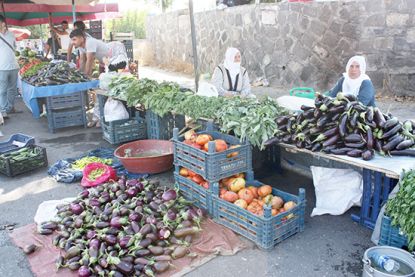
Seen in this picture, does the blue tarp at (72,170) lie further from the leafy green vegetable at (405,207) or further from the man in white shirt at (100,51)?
the leafy green vegetable at (405,207)

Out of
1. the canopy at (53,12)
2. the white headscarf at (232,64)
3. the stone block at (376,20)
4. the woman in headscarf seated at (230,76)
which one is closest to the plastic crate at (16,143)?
the woman in headscarf seated at (230,76)

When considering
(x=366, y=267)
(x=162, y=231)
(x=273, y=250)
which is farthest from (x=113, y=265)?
(x=366, y=267)

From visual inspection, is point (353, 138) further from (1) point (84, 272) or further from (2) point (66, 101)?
(2) point (66, 101)

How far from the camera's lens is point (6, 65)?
27.0ft

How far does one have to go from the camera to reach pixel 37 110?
23.8 feet

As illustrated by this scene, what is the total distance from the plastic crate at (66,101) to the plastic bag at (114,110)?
130 cm

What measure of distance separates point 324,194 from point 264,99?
49.4 inches

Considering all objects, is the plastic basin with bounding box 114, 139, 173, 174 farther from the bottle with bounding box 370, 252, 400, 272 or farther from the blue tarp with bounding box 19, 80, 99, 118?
the bottle with bounding box 370, 252, 400, 272

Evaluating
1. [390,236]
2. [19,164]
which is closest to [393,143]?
[390,236]

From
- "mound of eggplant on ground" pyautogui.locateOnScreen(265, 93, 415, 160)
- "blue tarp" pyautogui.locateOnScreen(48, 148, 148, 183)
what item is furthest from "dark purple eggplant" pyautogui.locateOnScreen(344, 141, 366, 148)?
"blue tarp" pyautogui.locateOnScreen(48, 148, 148, 183)

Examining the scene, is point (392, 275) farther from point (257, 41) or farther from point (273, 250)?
point (257, 41)

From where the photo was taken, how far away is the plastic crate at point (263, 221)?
338 cm

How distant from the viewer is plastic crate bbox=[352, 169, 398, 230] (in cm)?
354

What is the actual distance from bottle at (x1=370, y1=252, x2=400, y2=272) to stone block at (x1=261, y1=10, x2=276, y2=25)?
858 centimetres
